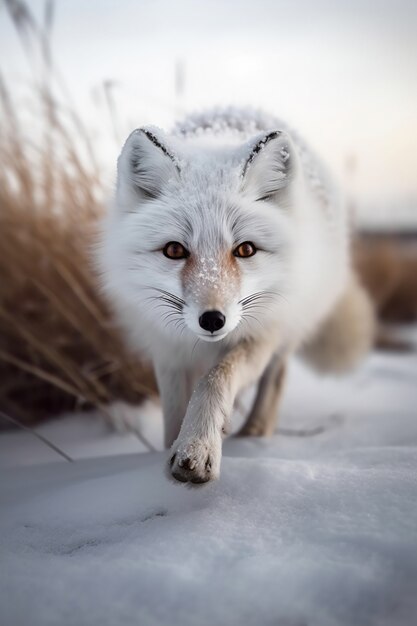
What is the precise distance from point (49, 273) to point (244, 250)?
4.06ft

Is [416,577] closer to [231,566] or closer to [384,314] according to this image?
[231,566]

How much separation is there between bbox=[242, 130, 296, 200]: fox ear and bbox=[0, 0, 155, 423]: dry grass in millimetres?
892

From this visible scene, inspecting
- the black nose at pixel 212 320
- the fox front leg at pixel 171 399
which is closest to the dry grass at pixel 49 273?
the fox front leg at pixel 171 399

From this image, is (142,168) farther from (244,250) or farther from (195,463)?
(195,463)

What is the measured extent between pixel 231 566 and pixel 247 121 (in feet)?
3.96

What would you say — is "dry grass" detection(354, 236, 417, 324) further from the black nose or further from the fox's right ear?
the black nose

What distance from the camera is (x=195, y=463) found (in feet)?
3.53

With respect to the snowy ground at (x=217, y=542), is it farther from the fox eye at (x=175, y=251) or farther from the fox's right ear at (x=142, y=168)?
the fox's right ear at (x=142, y=168)

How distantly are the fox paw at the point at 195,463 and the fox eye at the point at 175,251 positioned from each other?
15.4 inches

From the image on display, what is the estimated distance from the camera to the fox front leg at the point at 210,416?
109cm

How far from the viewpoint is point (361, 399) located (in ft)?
8.27

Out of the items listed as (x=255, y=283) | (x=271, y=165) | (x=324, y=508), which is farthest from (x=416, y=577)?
(x=271, y=165)

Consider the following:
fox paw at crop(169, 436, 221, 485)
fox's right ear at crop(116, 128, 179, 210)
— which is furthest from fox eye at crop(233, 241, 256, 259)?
fox paw at crop(169, 436, 221, 485)

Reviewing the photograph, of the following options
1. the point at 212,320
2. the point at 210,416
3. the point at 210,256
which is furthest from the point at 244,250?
the point at 210,416
